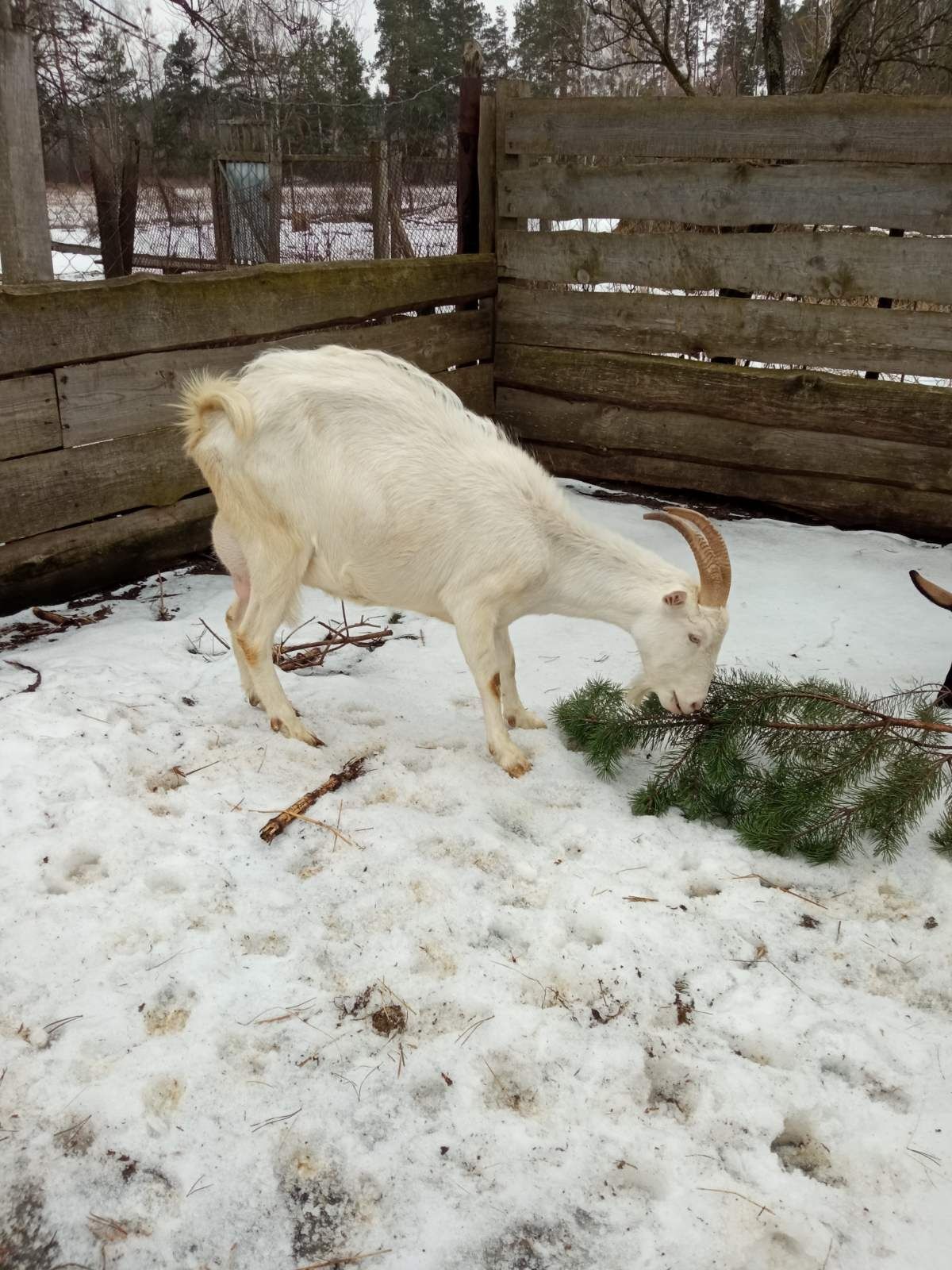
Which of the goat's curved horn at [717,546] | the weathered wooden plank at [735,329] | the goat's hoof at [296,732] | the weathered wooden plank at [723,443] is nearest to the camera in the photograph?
the goat's curved horn at [717,546]

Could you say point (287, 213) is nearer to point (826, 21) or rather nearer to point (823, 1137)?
point (826, 21)

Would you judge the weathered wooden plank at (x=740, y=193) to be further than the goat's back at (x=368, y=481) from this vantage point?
Yes

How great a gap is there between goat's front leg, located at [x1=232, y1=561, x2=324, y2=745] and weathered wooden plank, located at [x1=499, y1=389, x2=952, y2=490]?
11.6ft

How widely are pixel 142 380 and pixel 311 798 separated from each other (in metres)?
2.75

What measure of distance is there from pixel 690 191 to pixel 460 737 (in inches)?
160

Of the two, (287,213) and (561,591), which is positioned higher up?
(287,213)

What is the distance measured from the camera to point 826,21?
13.9 m

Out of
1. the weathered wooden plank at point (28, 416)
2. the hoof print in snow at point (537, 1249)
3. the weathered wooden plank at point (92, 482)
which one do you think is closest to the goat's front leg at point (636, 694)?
the hoof print in snow at point (537, 1249)

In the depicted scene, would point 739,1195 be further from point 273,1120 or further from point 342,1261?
point 273,1120

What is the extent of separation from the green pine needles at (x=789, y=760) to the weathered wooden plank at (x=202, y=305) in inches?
117

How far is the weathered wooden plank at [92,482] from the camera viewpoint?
446 cm

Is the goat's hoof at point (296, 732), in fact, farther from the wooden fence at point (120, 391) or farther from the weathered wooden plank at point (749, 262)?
the weathered wooden plank at point (749, 262)

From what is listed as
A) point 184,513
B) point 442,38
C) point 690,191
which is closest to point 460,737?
point 184,513

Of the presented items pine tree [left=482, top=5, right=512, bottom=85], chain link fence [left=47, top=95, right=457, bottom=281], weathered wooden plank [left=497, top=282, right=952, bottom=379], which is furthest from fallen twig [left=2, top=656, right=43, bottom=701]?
pine tree [left=482, top=5, right=512, bottom=85]
